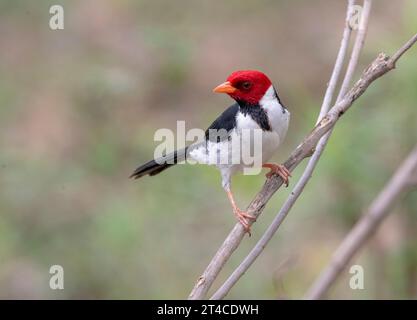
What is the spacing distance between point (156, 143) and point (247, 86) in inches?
110

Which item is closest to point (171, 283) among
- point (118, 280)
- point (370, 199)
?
point (118, 280)

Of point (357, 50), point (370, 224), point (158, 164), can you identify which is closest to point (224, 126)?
point (158, 164)

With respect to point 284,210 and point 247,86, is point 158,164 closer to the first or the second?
point 247,86

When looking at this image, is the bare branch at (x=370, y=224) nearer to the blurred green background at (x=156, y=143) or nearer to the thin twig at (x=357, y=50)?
the blurred green background at (x=156, y=143)

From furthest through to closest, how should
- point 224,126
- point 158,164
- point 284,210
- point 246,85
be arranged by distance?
point 158,164 < point 224,126 < point 246,85 < point 284,210

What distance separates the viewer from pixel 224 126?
327cm

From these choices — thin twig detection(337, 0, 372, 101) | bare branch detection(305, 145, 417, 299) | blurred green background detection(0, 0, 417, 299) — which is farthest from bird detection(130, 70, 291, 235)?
bare branch detection(305, 145, 417, 299)

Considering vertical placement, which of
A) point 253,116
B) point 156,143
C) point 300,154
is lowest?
point 300,154

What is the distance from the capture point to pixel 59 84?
642 centimetres

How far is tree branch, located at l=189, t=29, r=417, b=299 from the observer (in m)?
2.15

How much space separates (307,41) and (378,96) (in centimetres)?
325

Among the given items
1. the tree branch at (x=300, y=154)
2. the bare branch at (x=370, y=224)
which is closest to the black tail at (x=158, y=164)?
the tree branch at (x=300, y=154)

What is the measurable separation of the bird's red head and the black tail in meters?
0.63
